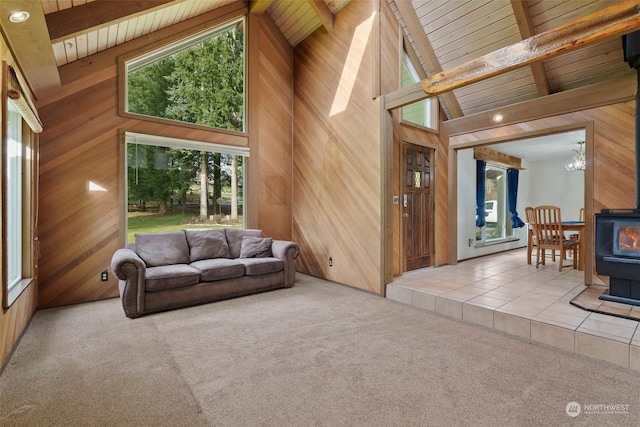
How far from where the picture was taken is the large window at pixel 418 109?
5027 mm

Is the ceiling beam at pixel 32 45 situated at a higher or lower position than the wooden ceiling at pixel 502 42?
lower

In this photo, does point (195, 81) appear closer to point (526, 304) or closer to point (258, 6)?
point (258, 6)

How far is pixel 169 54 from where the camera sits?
4.56 meters

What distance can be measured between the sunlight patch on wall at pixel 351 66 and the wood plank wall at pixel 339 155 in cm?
1

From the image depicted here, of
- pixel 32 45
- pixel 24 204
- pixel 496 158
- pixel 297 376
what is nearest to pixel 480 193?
pixel 496 158

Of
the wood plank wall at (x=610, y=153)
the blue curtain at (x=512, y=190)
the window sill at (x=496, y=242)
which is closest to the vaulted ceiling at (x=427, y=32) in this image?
the wood plank wall at (x=610, y=153)

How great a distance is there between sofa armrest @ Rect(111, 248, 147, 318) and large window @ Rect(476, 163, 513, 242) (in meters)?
6.59

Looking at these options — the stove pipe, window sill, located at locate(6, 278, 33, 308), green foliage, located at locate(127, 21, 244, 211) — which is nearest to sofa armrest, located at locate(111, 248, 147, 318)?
window sill, located at locate(6, 278, 33, 308)

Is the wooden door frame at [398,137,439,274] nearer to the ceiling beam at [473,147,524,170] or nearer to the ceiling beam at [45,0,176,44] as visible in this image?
the ceiling beam at [473,147,524,170]

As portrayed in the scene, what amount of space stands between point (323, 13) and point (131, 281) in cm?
447

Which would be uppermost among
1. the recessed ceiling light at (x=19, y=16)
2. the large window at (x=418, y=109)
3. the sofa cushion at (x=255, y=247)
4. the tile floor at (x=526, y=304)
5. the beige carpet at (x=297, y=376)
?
the large window at (x=418, y=109)

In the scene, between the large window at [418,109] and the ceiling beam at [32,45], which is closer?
the ceiling beam at [32,45]

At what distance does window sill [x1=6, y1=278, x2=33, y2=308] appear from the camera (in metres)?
2.56

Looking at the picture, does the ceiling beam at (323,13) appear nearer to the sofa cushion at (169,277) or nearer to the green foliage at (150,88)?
the green foliage at (150,88)
